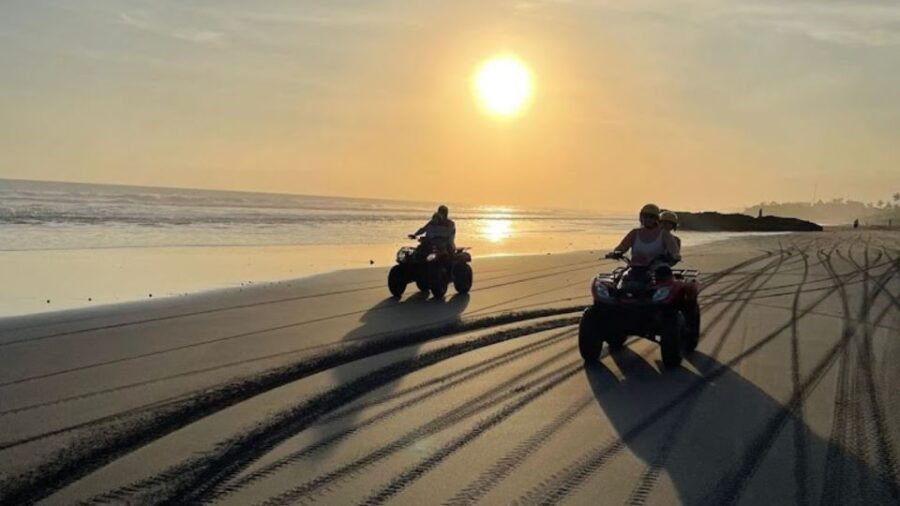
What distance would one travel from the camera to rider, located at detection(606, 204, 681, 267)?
28.0 feet

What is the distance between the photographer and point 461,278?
14.2 metres

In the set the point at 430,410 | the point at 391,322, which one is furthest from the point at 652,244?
the point at 391,322

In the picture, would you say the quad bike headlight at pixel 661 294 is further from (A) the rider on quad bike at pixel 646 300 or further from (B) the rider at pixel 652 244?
(B) the rider at pixel 652 244

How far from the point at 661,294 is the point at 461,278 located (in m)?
6.46

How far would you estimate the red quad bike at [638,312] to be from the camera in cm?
799

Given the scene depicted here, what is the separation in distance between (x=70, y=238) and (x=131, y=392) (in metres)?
21.8

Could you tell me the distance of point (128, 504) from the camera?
4238 mm

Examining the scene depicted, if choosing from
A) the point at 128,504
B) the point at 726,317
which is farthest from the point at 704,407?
the point at 726,317

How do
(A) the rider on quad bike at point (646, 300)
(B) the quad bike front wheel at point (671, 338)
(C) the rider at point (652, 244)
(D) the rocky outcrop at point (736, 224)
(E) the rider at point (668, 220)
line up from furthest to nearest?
(D) the rocky outcrop at point (736, 224) < (E) the rider at point (668, 220) < (C) the rider at point (652, 244) < (A) the rider on quad bike at point (646, 300) < (B) the quad bike front wheel at point (671, 338)

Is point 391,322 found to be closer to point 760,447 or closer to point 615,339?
point 615,339

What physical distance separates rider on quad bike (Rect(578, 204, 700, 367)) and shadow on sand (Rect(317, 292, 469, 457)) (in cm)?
199

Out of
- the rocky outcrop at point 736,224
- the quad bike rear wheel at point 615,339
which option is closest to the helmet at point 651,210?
the quad bike rear wheel at point 615,339

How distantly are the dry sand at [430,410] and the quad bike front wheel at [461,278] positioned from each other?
7.64ft

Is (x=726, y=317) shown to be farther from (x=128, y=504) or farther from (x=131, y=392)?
(x=128, y=504)
